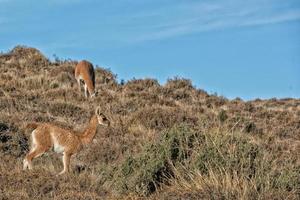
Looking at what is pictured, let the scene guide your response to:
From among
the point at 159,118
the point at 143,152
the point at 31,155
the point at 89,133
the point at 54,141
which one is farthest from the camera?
the point at 159,118

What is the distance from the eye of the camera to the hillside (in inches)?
340

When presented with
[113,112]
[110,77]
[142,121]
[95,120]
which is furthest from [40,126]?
[110,77]

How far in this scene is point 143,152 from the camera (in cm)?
984

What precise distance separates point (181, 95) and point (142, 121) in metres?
9.80

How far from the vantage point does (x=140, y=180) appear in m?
9.18

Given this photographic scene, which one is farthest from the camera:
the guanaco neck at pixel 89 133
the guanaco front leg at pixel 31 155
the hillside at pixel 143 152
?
the guanaco neck at pixel 89 133

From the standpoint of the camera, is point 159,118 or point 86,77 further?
point 86,77

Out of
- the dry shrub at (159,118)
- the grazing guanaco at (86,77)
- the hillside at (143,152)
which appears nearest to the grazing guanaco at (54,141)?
the hillside at (143,152)

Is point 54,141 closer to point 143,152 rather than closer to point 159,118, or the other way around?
point 143,152

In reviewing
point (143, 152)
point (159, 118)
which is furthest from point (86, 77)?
point (143, 152)

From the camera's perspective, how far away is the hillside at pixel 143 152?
8.63 meters

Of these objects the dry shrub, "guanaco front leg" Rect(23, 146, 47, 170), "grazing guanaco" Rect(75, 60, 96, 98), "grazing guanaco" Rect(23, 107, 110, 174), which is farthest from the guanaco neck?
"grazing guanaco" Rect(75, 60, 96, 98)

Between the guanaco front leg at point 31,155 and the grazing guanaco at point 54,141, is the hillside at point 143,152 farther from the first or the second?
the grazing guanaco at point 54,141

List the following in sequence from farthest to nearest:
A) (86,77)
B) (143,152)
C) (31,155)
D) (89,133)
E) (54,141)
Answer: (86,77)
(89,133)
(54,141)
(31,155)
(143,152)
